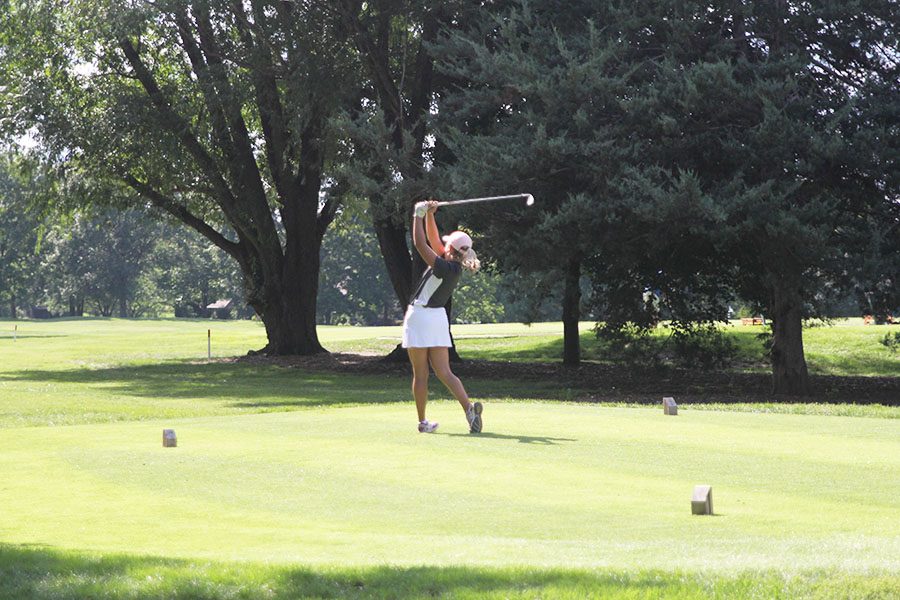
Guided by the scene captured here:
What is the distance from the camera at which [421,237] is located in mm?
12953

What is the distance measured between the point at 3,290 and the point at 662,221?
99.0 m

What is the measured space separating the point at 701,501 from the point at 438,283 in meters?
5.56

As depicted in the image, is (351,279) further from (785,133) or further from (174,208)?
(785,133)

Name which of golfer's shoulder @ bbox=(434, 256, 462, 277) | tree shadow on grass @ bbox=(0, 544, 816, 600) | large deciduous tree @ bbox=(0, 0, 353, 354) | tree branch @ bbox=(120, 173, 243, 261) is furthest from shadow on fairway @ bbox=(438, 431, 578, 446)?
tree branch @ bbox=(120, 173, 243, 261)

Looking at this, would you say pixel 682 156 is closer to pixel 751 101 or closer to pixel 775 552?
pixel 751 101

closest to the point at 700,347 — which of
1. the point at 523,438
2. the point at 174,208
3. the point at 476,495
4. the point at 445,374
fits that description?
the point at 174,208

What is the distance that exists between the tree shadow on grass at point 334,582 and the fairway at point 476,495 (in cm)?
26

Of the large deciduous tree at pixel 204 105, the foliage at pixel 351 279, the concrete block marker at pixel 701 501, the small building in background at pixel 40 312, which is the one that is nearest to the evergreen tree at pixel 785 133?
the large deciduous tree at pixel 204 105

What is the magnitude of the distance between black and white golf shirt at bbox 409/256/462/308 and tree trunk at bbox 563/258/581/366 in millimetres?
14226

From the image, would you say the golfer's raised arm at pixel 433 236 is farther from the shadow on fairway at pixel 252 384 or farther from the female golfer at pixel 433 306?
the shadow on fairway at pixel 252 384

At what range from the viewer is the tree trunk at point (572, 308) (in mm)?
28844

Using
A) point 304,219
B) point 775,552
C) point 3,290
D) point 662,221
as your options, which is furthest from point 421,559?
point 3,290

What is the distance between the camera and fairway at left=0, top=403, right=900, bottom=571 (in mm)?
6871

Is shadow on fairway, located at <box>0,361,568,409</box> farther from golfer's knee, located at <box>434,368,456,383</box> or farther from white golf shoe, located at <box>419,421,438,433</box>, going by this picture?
white golf shoe, located at <box>419,421,438,433</box>
